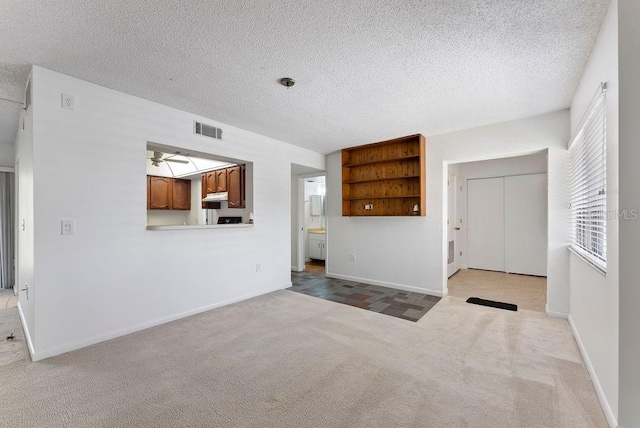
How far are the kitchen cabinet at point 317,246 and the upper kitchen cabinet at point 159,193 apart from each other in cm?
344

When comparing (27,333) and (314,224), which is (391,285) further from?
(27,333)

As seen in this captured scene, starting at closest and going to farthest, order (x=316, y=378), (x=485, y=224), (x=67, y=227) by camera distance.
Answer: (x=316, y=378)
(x=67, y=227)
(x=485, y=224)

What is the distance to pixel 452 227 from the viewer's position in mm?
5582

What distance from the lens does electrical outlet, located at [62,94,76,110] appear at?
2.41 m

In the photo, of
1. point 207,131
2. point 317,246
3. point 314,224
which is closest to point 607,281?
point 207,131

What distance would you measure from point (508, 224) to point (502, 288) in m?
1.75

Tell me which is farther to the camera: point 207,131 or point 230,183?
point 230,183

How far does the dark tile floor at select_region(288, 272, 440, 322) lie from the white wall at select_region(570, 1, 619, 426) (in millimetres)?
1484

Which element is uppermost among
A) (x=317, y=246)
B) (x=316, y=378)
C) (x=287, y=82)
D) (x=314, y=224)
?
(x=287, y=82)

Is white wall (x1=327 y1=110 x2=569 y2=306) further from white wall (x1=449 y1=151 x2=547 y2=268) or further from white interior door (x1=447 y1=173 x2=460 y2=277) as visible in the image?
white wall (x1=449 y1=151 x2=547 y2=268)

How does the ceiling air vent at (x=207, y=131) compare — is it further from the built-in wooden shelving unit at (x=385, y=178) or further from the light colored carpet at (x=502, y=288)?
the light colored carpet at (x=502, y=288)

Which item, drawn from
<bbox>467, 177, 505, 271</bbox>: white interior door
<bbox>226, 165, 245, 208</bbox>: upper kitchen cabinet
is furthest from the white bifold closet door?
<bbox>226, 165, 245, 208</bbox>: upper kitchen cabinet

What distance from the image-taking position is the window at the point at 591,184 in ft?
6.23

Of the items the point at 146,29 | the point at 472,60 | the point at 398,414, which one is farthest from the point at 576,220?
the point at 146,29
